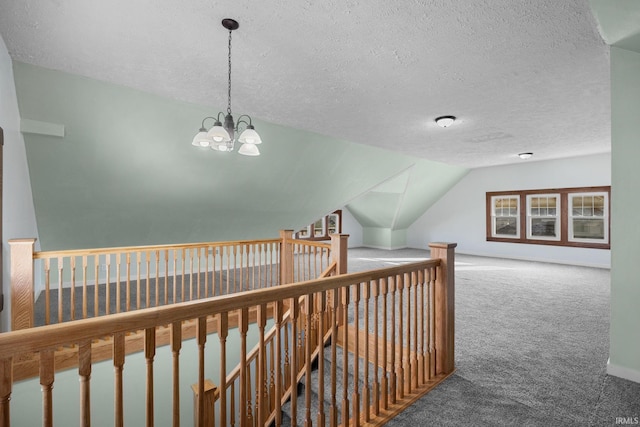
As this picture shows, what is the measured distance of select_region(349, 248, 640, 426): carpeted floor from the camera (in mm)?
1946

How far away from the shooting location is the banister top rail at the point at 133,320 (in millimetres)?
913

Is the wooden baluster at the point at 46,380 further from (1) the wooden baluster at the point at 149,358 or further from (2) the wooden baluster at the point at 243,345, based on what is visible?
(2) the wooden baluster at the point at 243,345

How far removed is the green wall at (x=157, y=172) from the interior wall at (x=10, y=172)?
145 millimetres

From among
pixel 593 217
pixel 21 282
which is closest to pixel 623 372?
pixel 21 282

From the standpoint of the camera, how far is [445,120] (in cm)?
408

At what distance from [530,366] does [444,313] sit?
0.88 meters

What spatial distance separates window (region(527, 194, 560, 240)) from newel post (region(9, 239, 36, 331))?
9.08m

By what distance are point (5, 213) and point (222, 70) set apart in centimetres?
237

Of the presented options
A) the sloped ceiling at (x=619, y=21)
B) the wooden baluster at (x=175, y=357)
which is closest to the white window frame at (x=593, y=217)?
the sloped ceiling at (x=619, y=21)

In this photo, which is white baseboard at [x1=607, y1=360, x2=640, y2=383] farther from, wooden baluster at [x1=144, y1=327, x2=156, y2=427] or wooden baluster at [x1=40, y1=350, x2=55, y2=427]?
wooden baluster at [x1=40, y1=350, x2=55, y2=427]

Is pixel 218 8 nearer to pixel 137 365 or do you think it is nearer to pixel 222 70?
pixel 222 70

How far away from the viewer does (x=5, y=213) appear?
2.83m

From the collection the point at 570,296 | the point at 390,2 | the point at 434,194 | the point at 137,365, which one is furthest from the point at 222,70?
the point at 434,194

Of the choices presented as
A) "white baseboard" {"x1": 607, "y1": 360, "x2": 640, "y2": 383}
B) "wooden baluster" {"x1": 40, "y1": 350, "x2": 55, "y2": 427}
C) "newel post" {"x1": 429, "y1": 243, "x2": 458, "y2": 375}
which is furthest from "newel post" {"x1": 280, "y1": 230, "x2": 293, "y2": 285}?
"wooden baluster" {"x1": 40, "y1": 350, "x2": 55, "y2": 427}
